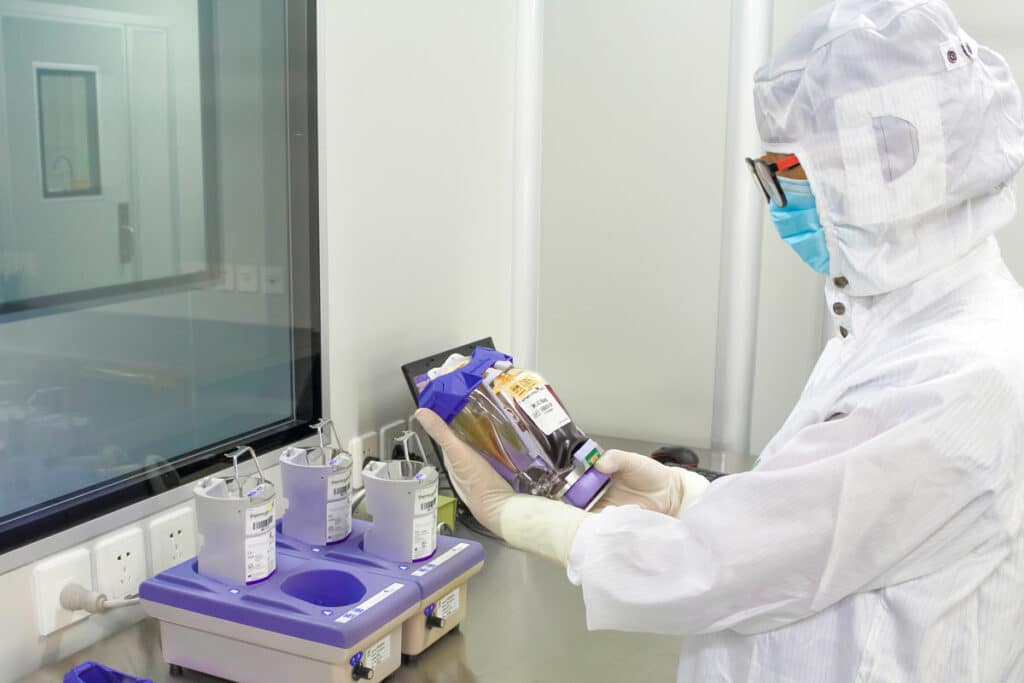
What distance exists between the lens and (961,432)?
806 mm

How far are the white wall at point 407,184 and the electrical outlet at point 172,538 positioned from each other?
0.39 meters

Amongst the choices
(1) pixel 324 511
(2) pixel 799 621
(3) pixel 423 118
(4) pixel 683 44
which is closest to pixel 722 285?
(4) pixel 683 44

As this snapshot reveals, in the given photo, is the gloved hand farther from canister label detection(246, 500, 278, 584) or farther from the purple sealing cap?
canister label detection(246, 500, 278, 584)

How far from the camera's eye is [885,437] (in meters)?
0.82

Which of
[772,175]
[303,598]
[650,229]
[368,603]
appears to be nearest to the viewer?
[772,175]

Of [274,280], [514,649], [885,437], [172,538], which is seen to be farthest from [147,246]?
[885,437]

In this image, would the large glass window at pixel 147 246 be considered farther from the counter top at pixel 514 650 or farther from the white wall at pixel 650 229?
the white wall at pixel 650 229

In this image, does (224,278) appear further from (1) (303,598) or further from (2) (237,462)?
(1) (303,598)

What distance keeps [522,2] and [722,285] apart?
751 millimetres

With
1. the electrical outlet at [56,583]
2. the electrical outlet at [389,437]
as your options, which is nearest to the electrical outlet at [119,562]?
the electrical outlet at [56,583]

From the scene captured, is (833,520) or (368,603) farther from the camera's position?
(368,603)

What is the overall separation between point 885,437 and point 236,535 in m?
0.74

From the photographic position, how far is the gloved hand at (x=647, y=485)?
124 centimetres

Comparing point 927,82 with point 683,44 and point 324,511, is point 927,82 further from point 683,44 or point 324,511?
point 683,44
